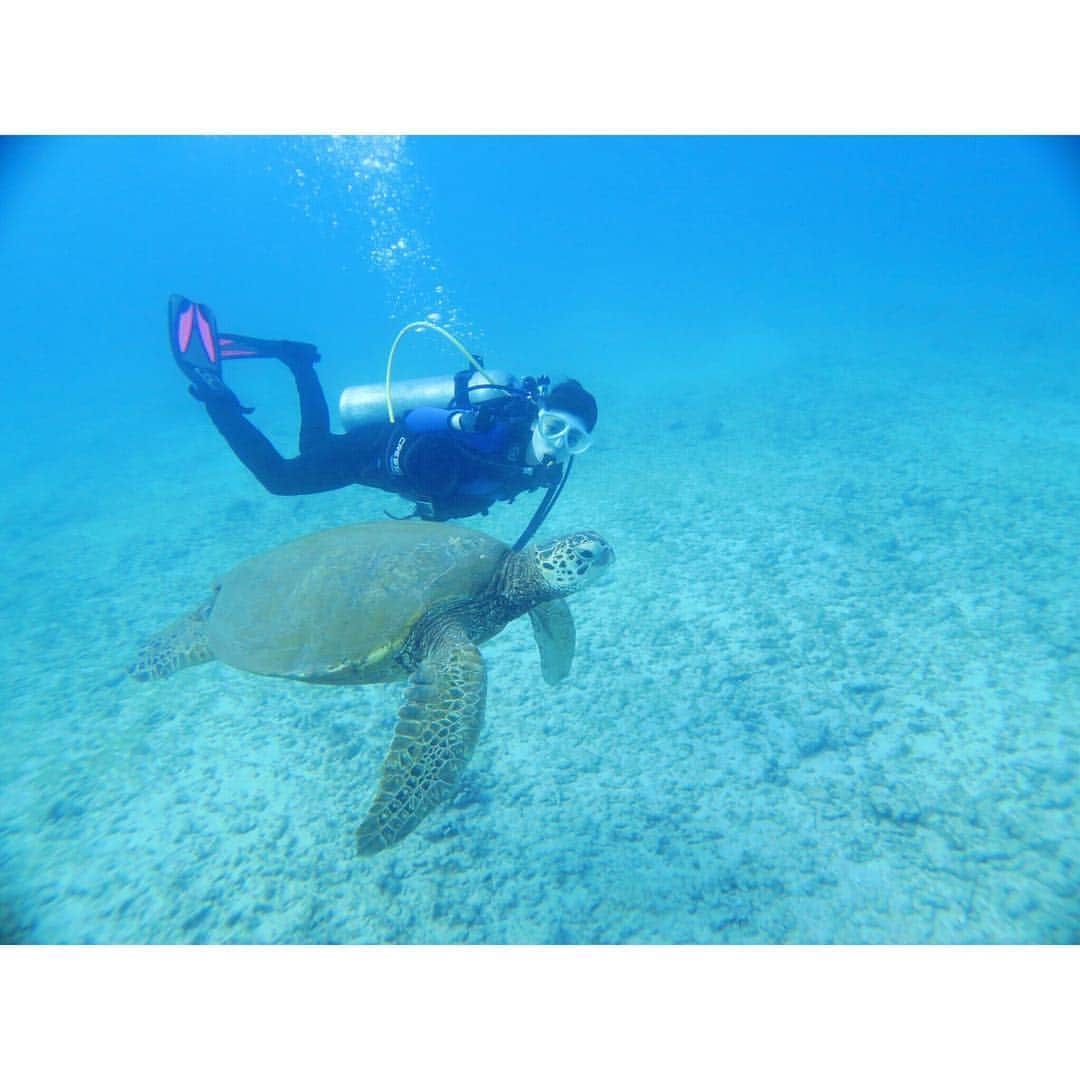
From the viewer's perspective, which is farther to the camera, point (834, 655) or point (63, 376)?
point (63, 376)

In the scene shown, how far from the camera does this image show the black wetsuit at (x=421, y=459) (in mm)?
4055

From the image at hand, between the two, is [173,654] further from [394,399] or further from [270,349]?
[270,349]

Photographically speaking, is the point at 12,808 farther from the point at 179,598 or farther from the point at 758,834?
the point at 758,834

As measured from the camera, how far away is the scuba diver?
4.05 m

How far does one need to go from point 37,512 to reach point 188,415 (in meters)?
12.2

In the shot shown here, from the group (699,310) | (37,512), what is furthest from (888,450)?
(699,310)

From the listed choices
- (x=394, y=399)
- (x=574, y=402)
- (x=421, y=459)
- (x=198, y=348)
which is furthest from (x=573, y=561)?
(x=198, y=348)

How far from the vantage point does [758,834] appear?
9.65ft

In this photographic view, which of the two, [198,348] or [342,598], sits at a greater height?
[198,348]

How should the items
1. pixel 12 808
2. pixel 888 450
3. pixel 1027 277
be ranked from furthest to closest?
pixel 1027 277 < pixel 888 450 < pixel 12 808

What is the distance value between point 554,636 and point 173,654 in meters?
3.05

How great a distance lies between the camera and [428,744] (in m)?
2.78

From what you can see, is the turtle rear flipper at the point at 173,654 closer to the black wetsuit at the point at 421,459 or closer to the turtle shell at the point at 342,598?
the turtle shell at the point at 342,598

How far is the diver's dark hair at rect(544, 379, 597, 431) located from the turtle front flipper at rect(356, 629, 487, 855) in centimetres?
201
